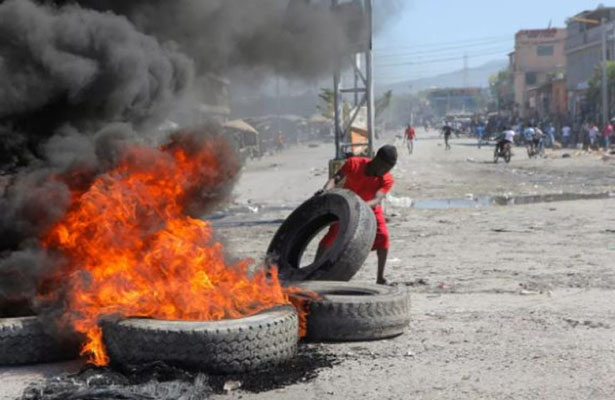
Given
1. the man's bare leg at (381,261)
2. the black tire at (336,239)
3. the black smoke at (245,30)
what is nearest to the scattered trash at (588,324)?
the black tire at (336,239)

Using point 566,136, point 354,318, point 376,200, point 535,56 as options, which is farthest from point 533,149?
point 535,56

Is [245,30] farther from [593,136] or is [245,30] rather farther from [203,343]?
[593,136]

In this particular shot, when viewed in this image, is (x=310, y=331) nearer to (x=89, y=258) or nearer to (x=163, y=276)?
(x=163, y=276)

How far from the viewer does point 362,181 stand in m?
9.27

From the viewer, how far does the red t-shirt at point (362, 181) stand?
30.3ft

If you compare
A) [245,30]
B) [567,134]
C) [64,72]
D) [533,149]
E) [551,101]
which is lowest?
[533,149]

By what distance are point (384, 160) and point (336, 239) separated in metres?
1.15

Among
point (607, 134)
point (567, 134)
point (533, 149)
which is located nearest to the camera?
point (533, 149)

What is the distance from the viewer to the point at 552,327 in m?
7.33

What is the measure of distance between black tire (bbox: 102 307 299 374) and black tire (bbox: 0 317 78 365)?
61cm

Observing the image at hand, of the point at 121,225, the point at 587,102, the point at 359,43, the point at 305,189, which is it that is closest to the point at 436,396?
the point at 121,225

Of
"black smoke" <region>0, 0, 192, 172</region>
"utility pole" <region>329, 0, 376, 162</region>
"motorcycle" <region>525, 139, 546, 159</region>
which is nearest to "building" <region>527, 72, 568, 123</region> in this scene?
"motorcycle" <region>525, 139, 546, 159</region>

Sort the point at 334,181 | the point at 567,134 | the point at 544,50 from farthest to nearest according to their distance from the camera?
the point at 544,50
the point at 567,134
the point at 334,181

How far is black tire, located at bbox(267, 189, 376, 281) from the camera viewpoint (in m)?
8.23
